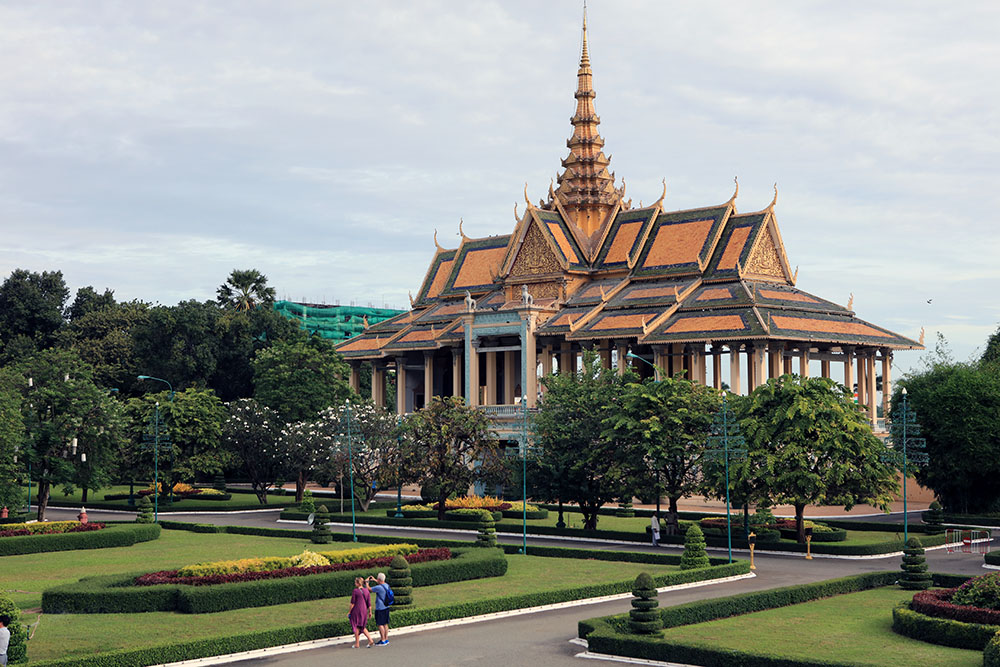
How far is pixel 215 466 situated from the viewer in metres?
63.0

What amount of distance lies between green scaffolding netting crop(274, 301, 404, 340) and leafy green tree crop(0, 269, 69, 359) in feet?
214

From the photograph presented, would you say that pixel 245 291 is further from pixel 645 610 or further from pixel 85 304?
pixel 645 610

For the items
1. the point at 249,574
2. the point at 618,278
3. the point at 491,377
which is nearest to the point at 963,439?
the point at 618,278

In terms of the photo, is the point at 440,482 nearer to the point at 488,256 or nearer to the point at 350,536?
the point at 350,536

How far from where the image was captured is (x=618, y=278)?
7200 centimetres

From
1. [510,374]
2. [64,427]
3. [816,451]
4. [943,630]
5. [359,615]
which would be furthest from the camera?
[510,374]

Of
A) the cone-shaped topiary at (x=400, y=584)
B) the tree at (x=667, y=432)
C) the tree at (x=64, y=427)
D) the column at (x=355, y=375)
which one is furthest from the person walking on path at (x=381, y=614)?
the column at (x=355, y=375)

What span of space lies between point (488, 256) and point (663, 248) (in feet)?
51.2

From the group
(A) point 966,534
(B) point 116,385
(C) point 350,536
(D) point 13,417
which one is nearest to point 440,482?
(C) point 350,536

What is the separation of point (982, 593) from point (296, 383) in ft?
165

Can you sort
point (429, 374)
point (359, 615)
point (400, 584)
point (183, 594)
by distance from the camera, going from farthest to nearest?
point (429, 374) → point (183, 594) → point (400, 584) → point (359, 615)

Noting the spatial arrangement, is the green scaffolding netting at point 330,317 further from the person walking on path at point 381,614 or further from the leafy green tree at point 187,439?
the person walking on path at point 381,614

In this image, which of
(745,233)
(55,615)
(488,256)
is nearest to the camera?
(55,615)

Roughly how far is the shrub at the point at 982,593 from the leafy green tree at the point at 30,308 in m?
88.6
